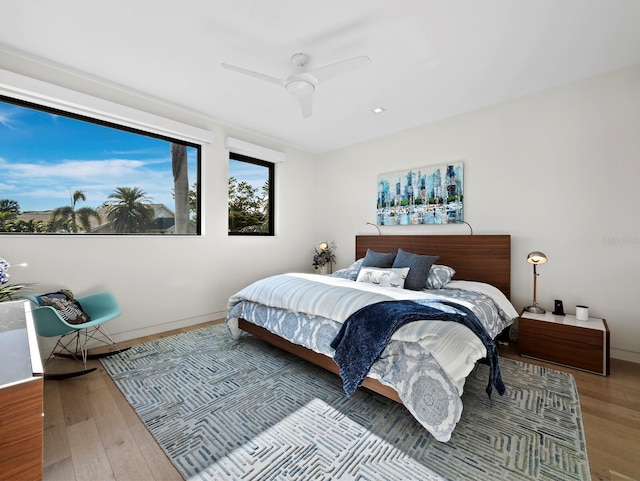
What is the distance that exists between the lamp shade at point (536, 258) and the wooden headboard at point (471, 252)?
29 cm

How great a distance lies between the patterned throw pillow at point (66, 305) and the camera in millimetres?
2387

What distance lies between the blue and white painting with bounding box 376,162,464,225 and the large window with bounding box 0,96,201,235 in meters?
2.59

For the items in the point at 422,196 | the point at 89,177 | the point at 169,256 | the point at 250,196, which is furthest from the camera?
the point at 250,196

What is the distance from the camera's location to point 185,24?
2.06 metres

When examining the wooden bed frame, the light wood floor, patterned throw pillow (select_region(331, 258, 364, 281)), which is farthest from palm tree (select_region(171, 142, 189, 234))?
patterned throw pillow (select_region(331, 258, 364, 281))

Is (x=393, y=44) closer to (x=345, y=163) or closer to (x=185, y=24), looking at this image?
(x=185, y=24)

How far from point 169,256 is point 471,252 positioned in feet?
11.6

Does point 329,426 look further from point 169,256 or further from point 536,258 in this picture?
point 169,256

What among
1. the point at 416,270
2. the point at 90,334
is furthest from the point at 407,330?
the point at 90,334

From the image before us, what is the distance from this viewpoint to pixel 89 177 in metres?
3.01

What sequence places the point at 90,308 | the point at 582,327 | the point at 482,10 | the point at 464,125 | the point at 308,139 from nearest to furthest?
the point at 482,10
the point at 582,327
the point at 90,308
the point at 464,125
the point at 308,139

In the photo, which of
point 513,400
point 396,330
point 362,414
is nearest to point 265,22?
point 396,330

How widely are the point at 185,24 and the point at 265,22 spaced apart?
0.58 m

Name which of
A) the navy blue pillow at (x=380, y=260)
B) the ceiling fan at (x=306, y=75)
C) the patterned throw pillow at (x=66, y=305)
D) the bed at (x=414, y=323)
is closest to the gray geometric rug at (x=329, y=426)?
the bed at (x=414, y=323)
